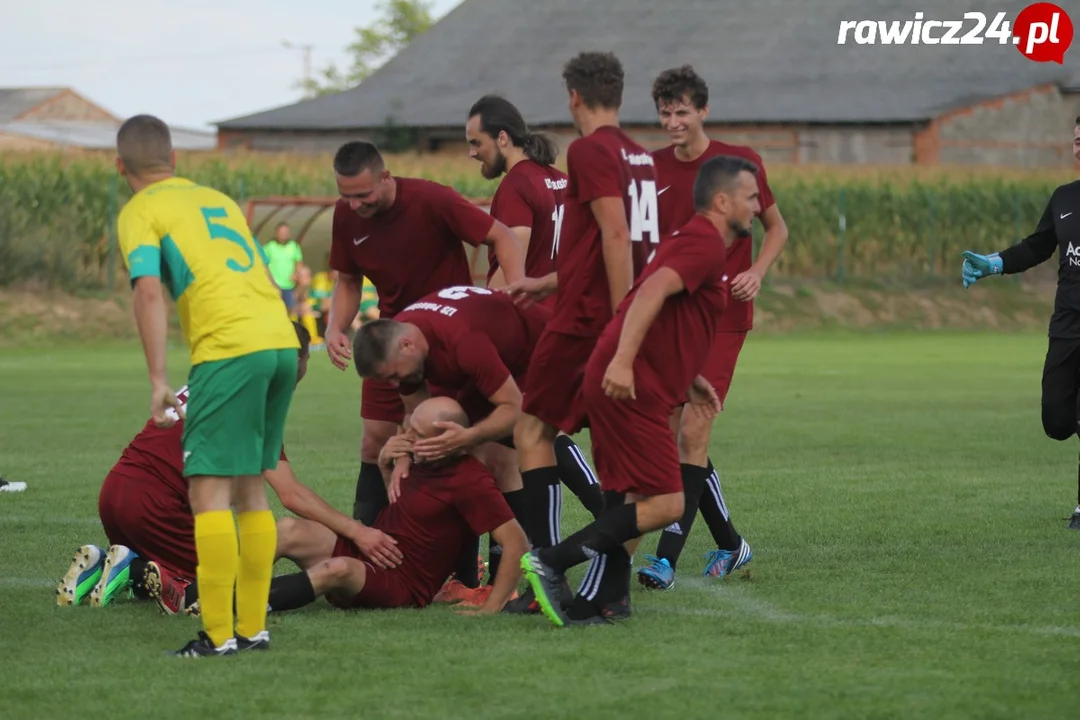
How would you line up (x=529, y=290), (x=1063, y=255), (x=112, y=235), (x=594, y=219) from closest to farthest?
(x=594, y=219) < (x=529, y=290) < (x=1063, y=255) < (x=112, y=235)

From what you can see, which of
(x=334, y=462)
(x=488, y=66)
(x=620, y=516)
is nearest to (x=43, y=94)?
(x=488, y=66)

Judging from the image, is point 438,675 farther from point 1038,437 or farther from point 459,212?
point 1038,437

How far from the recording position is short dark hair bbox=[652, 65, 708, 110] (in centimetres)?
786

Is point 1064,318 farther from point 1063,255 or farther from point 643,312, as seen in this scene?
Answer: point 643,312

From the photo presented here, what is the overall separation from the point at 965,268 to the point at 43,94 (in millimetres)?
97323

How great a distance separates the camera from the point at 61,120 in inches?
3846

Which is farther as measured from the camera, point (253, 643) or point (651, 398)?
point (651, 398)

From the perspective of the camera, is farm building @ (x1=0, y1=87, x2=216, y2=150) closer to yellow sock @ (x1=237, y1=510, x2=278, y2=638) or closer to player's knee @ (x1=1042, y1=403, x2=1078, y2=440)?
player's knee @ (x1=1042, y1=403, x2=1078, y2=440)

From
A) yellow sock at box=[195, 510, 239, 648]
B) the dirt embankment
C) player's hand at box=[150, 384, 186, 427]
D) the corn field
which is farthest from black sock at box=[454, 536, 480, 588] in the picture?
the corn field

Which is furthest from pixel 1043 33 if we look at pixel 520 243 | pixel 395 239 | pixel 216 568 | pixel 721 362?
pixel 216 568

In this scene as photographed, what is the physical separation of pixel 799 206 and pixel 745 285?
106ft

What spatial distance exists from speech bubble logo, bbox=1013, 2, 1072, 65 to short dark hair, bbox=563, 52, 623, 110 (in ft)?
164

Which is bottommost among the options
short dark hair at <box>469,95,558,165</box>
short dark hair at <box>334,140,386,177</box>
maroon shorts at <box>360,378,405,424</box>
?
maroon shorts at <box>360,378,405,424</box>

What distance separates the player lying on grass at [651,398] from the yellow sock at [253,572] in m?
1.07
